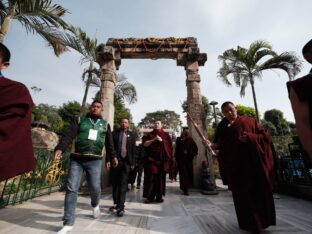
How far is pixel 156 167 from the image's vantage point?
4.59 meters

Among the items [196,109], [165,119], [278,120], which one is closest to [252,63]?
[196,109]

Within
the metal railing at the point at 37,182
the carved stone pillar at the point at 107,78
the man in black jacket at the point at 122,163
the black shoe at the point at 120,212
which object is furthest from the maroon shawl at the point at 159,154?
the metal railing at the point at 37,182

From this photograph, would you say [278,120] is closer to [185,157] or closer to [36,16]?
[185,157]

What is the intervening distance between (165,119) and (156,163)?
64.4 m

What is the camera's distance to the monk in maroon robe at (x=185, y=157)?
5.50 m

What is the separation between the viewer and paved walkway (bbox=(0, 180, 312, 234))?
8.60ft

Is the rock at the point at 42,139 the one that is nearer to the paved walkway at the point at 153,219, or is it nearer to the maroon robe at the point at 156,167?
the paved walkway at the point at 153,219

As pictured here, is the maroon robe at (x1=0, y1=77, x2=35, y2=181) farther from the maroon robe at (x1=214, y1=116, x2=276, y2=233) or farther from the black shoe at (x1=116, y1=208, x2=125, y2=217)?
the maroon robe at (x1=214, y1=116, x2=276, y2=233)

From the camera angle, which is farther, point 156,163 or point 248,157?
point 156,163

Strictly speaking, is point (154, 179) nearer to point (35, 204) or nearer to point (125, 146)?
point (125, 146)

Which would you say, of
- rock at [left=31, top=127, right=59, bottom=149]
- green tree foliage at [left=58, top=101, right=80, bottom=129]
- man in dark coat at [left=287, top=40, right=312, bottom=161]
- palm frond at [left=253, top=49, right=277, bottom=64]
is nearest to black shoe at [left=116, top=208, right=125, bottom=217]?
man in dark coat at [left=287, top=40, right=312, bottom=161]

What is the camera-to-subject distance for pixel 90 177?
9.87 feet

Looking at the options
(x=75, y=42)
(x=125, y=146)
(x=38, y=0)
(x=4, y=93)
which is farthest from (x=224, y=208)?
(x=75, y=42)

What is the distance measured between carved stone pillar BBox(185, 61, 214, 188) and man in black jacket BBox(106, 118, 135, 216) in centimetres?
293
